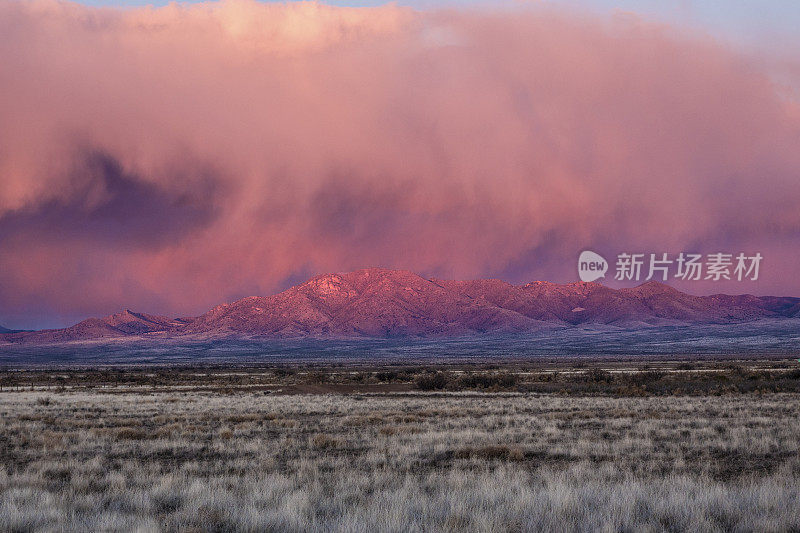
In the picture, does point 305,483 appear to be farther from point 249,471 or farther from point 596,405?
point 596,405

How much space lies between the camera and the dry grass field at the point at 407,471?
977 cm

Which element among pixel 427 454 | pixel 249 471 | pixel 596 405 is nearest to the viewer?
pixel 249 471

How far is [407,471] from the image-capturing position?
15039 millimetres

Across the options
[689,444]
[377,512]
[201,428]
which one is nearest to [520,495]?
[377,512]

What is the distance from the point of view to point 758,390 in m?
45.8

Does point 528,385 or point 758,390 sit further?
point 528,385

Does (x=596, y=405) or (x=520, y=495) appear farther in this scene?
(x=596, y=405)

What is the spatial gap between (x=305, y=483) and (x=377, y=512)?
3.80 m

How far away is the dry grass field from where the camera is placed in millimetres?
9766

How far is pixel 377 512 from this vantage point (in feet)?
32.9

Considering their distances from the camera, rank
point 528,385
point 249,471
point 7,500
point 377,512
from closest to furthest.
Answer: point 377,512
point 7,500
point 249,471
point 528,385

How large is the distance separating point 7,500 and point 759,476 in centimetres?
1439

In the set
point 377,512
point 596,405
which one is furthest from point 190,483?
point 596,405

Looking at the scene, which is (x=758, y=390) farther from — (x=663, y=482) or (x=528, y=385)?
(x=663, y=482)
